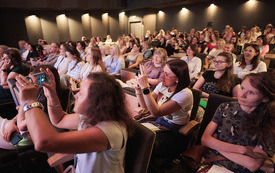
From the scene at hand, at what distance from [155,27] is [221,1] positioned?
5726mm

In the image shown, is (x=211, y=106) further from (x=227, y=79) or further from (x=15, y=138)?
(x=15, y=138)

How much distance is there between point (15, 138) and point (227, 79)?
246cm

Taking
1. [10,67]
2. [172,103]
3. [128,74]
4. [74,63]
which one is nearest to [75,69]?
[74,63]

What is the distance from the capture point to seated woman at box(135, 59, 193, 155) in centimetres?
141

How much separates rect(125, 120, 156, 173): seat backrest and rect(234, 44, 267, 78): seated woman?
2607mm

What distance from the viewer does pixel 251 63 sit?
→ 9.25 feet

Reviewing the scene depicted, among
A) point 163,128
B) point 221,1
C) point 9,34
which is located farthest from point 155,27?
point 163,128

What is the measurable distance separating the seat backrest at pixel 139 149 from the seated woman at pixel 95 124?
3.1 inches

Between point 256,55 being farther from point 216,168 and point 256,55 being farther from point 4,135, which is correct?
point 4,135

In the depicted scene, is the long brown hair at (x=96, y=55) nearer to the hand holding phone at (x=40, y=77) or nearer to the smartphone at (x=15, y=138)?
the smartphone at (x=15, y=138)

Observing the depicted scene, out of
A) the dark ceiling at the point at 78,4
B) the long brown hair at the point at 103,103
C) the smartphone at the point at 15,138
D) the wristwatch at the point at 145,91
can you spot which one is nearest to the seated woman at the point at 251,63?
the wristwatch at the point at 145,91

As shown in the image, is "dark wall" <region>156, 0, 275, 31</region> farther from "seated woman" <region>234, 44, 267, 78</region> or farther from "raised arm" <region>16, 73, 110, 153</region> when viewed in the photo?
"raised arm" <region>16, 73, 110, 153</region>

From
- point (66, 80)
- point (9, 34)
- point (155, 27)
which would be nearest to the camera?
point (66, 80)

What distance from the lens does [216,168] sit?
1136 millimetres
